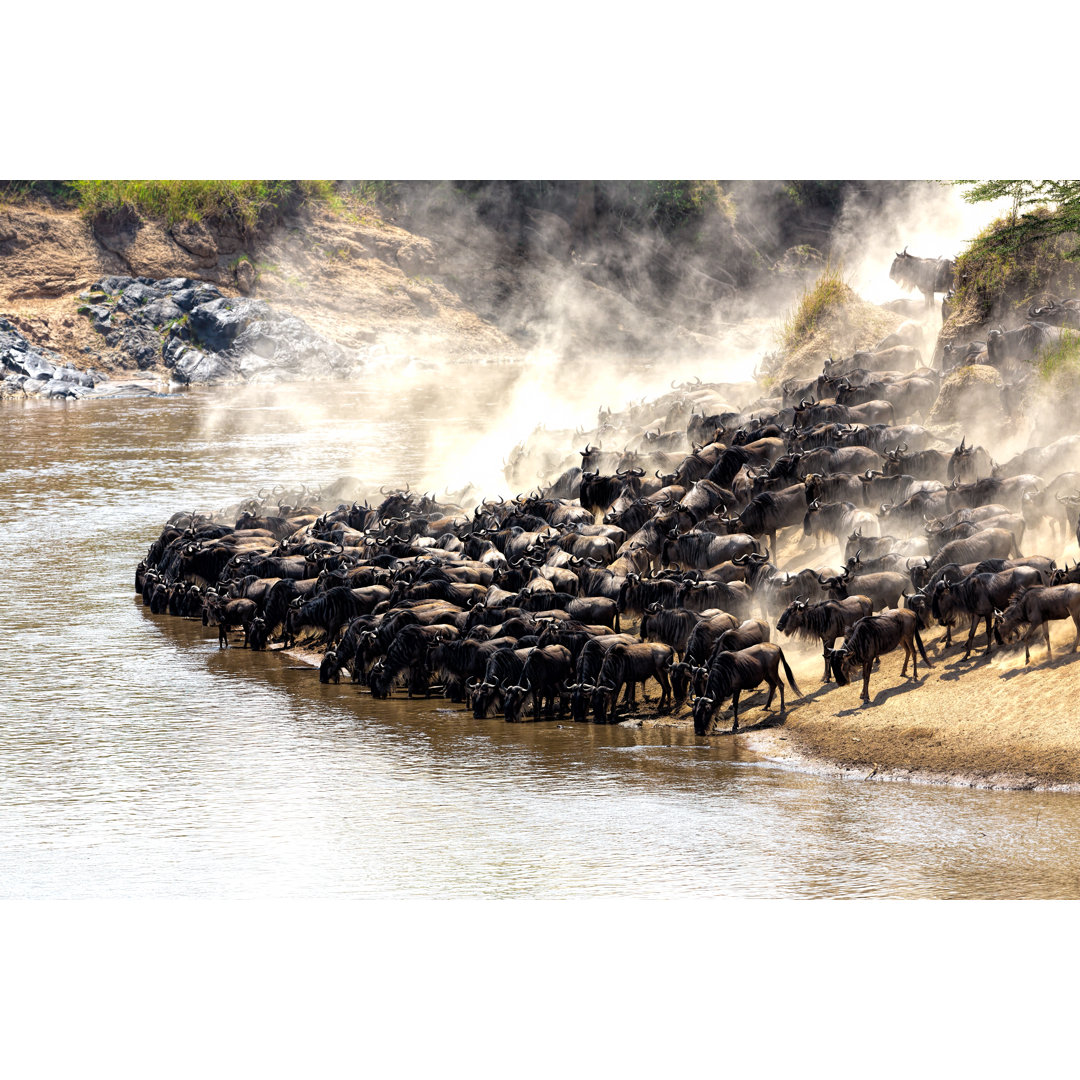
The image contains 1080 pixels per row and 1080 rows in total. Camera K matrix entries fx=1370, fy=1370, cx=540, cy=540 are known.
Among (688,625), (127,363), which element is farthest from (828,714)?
(127,363)

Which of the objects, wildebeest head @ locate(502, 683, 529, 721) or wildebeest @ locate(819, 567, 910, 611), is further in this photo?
wildebeest @ locate(819, 567, 910, 611)

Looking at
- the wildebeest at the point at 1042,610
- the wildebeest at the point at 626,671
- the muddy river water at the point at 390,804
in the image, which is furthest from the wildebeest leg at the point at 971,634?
the wildebeest at the point at 626,671

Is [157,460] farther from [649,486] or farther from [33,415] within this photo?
[649,486]

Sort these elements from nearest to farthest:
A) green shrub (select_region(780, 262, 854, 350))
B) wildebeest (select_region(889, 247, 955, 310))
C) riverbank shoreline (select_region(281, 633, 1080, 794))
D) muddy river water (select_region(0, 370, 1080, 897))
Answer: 1. muddy river water (select_region(0, 370, 1080, 897))
2. riverbank shoreline (select_region(281, 633, 1080, 794))
3. wildebeest (select_region(889, 247, 955, 310))
4. green shrub (select_region(780, 262, 854, 350))

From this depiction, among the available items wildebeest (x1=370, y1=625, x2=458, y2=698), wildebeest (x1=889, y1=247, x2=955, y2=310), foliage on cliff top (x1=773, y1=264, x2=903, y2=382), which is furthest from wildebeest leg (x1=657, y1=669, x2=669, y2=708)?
wildebeest (x1=889, y1=247, x2=955, y2=310)

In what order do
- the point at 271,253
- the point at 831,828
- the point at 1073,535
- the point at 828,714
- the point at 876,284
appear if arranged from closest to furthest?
1. the point at 831,828
2. the point at 828,714
3. the point at 1073,535
4. the point at 876,284
5. the point at 271,253

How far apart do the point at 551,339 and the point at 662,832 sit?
75.7 m

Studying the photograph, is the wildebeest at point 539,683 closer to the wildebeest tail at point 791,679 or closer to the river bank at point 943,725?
the river bank at point 943,725

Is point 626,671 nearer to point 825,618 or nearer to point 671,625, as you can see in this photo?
point 671,625

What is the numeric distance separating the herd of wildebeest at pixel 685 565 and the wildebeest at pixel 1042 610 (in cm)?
3

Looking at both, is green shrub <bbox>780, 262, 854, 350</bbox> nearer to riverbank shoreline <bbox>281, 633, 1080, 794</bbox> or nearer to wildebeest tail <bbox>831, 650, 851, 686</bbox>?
riverbank shoreline <bbox>281, 633, 1080, 794</bbox>

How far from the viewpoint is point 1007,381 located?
85.1ft

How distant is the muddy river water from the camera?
1289 cm

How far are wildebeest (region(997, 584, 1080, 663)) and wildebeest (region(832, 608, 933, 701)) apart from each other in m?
1.09
